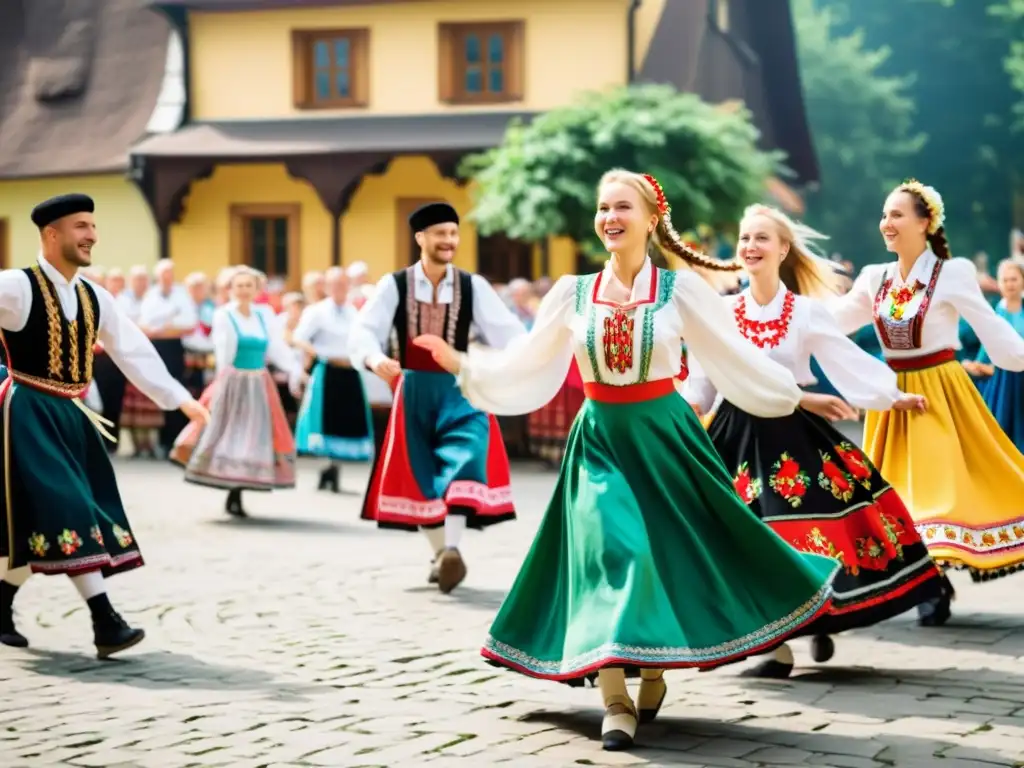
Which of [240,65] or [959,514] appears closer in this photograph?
[959,514]

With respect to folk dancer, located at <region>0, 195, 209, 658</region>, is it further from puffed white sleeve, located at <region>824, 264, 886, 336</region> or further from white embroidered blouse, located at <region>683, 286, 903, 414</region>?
puffed white sleeve, located at <region>824, 264, 886, 336</region>

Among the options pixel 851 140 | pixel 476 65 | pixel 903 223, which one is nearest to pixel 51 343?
pixel 903 223

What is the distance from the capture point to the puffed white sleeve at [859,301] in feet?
26.0

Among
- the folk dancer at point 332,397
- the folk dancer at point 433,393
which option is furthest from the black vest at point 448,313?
the folk dancer at point 332,397

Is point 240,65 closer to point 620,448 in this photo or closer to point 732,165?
point 732,165

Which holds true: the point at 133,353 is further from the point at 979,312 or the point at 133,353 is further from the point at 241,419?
the point at 241,419

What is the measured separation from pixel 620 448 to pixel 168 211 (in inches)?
938

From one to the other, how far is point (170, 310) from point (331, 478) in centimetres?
454

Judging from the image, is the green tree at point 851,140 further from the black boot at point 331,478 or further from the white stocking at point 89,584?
the white stocking at point 89,584

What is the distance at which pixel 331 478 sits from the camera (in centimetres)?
1496

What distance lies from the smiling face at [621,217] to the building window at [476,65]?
21.7 metres

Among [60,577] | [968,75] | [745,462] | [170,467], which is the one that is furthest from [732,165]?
[968,75]

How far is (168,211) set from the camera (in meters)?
28.7

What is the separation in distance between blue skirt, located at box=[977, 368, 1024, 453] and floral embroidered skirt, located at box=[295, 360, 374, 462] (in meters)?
5.20
